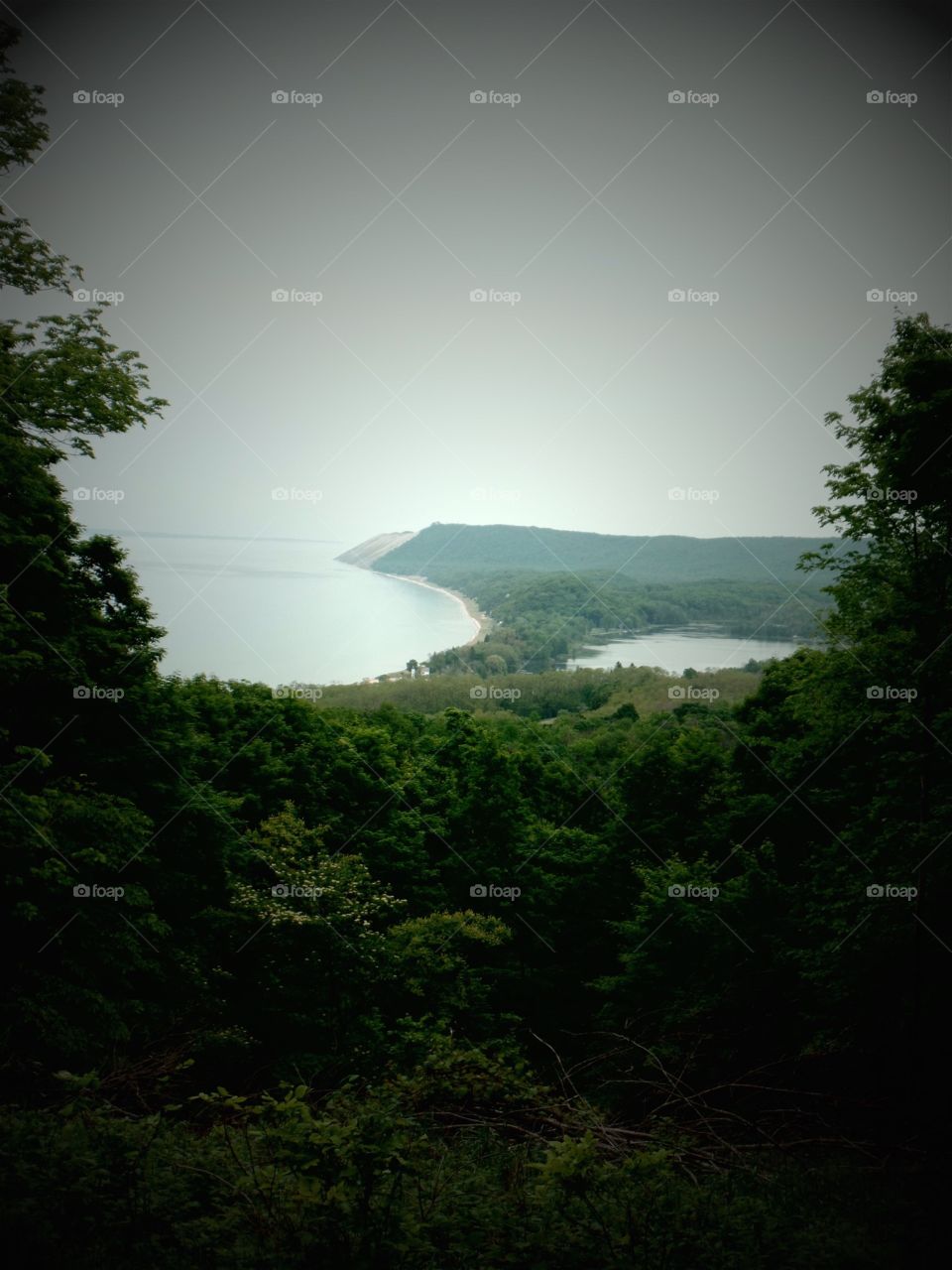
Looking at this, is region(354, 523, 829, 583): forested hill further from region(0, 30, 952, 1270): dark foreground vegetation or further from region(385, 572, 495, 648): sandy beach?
region(0, 30, 952, 1270): dark foreground vegetation

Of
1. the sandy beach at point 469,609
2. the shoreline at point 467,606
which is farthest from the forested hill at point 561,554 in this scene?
the sandy beach at point 469,609

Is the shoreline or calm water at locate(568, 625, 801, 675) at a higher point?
the shoreline

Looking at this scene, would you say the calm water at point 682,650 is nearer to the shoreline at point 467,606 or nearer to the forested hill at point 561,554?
the shoreline at point 467,606

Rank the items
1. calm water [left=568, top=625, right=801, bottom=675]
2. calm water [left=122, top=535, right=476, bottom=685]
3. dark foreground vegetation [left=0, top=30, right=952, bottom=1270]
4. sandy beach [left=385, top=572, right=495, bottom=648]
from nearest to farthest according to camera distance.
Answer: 1. dark foreground vegetation [left=0, top=30, right=952, bottom=1270]
2. calm water [left=122, top=535, right=476, bottom=685]
3. calm water [left=568, top=625, right=801, bottom=675]
4. sandy beach [left=385, top=572, right=495, bottom=648]

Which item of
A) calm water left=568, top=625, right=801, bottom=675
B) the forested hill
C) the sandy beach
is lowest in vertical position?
calm water left=568, top=625, right=801, bottom=675

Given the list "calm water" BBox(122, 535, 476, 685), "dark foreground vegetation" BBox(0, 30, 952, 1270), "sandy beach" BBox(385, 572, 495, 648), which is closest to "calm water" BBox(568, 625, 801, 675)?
"sandy beach" BBox(385, 572, 495, 648)

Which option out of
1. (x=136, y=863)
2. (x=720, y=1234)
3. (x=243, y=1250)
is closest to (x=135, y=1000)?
(x=136, y=863)
